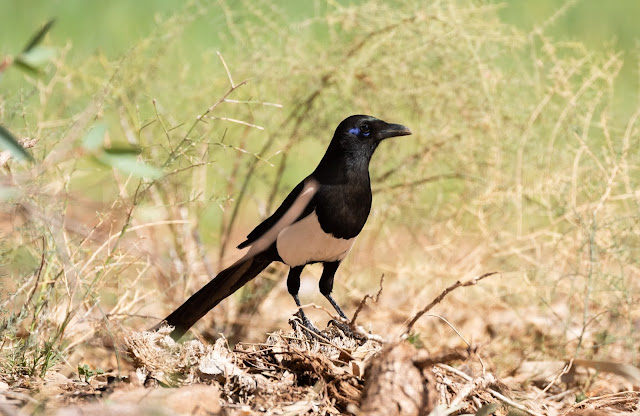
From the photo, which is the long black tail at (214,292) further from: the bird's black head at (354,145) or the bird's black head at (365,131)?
the bird's black head at (365,131)

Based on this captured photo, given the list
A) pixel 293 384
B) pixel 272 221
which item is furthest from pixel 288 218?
A: pixel 293 384

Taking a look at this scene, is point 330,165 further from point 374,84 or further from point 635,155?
point 635,155

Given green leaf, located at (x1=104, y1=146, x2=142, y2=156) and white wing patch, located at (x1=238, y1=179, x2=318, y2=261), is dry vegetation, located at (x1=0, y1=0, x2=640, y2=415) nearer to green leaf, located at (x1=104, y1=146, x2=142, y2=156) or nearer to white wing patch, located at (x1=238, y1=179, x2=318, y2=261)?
white wing patch, located at (x1=238, y1=179, x2=318, y2=261)

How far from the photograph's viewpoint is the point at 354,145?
3.01 meters

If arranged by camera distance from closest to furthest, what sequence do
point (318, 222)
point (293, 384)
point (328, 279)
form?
point (293, 384) → point (318, 222) → point (328, 279)

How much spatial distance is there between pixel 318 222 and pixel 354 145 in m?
0.35

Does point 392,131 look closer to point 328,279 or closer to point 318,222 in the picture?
point 318,222

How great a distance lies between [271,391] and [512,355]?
6.59 ft

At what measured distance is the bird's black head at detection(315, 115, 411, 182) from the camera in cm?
296

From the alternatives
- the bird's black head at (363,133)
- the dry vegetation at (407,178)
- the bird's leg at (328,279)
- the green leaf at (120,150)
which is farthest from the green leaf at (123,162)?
the bird's leg at (328,279)

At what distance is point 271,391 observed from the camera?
2.28 meters

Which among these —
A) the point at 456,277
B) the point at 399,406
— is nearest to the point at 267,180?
the point at 456,277

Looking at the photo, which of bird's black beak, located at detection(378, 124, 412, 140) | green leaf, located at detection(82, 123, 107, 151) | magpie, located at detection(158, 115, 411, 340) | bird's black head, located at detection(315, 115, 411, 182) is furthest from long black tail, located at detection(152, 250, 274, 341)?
green leaf, located at detection(82, 123, 107, 151)

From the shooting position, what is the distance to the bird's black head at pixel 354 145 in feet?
9.70
